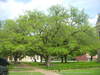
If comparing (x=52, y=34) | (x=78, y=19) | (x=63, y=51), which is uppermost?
(x=78, y=19)

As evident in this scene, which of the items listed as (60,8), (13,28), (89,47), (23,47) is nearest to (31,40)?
(23,47)

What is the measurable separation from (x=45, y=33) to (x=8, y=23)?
6808 millimetres

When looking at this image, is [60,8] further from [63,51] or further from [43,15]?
[63,51]

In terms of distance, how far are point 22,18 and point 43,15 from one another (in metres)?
3.68

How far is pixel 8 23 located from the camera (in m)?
39.6

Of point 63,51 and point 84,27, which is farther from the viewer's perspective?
point 84,27

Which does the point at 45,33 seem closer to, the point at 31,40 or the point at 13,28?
the point at 31,40

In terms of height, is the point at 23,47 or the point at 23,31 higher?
the point at 23,31

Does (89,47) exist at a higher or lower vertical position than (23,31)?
lower

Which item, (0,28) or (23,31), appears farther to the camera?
(0,28)

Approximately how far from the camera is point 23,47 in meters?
35.6

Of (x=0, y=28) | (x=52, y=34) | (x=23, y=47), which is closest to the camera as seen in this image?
(x=23, y=47)

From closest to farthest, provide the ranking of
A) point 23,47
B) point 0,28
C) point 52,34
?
point 23,47, point 52,34, point 0,28

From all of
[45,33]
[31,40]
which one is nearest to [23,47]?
[31,40]
